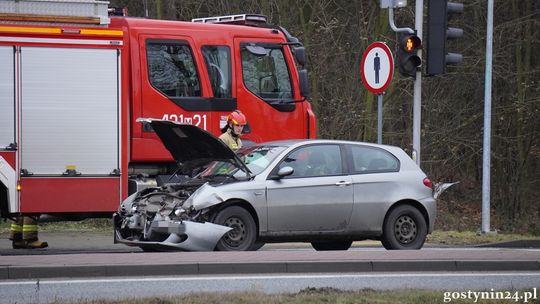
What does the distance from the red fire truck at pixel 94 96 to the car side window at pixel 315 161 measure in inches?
94.1

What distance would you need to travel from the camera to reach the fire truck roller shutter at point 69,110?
1448 centimetres

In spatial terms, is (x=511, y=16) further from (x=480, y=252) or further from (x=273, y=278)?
(x=273, y=278)

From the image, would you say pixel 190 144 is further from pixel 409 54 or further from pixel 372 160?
pixel 409 54

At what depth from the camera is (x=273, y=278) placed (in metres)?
10.9

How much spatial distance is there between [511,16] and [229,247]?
17696mm

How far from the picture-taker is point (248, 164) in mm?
13836

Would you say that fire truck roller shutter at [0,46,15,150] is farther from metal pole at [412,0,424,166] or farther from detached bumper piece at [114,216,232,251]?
metal pole at [412,0,424,166]

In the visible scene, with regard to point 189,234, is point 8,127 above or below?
above

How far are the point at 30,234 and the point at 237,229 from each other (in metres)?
3.81

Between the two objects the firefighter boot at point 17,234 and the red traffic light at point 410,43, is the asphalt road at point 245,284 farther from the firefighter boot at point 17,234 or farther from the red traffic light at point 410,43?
the red traffic light at point 410,43

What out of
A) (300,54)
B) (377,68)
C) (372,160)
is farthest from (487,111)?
(372,160)

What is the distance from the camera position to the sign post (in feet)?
52.4

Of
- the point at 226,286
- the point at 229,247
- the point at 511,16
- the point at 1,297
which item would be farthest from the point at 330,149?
the point at 511,16

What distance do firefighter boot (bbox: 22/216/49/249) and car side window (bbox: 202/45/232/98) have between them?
132 inches
